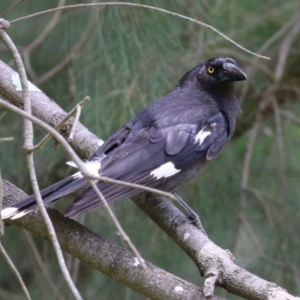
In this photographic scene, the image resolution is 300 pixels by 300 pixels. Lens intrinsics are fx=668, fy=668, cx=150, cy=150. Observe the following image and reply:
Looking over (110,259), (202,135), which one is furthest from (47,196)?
(202,135)

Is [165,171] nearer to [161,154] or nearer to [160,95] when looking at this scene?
[161,154]

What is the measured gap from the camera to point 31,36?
124 inches

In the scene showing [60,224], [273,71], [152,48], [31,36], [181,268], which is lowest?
[60,224]

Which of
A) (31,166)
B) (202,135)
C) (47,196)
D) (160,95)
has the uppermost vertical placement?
(160,95)

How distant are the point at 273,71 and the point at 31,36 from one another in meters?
1.19

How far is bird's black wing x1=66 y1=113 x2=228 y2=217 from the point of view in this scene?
2.07 metres

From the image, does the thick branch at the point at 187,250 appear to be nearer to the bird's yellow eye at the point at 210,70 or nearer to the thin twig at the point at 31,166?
the thin twig at the point at 31,166

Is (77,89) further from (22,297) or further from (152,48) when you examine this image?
(22,297)

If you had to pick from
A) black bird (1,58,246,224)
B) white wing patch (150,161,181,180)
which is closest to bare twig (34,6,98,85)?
black bird (1,58,246,224)

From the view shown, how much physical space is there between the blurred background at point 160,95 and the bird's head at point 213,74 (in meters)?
0.12

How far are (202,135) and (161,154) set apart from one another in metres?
0.24

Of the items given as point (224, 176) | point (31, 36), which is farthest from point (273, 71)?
point (31, 36)

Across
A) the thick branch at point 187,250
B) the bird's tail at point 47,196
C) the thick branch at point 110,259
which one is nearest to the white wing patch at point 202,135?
the thick branch at point 187,250

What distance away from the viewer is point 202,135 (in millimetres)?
2416
